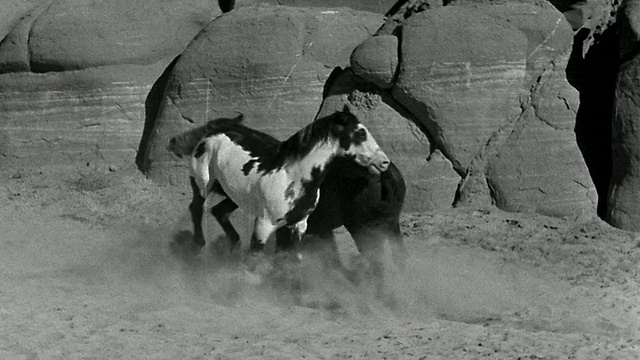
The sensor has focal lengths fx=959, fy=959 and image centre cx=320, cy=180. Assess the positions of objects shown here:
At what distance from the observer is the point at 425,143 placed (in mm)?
7340

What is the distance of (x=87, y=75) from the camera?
8555 millimetres

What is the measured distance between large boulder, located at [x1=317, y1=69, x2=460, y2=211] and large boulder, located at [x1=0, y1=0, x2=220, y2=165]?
2.11 m

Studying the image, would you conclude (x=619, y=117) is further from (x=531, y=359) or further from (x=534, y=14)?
(x=531, y=359)

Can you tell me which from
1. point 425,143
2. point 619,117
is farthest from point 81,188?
point 619,117

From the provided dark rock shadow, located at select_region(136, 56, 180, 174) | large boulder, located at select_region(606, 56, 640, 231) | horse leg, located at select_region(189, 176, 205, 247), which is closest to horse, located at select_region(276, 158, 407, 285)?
horse leg, located at select_region(189, 176, 205, 247)

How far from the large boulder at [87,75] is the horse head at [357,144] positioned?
3.56 m

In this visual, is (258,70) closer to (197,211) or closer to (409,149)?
(409,149)

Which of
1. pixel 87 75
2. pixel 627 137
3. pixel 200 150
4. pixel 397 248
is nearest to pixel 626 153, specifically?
pixel 627 137

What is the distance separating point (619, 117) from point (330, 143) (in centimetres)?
259

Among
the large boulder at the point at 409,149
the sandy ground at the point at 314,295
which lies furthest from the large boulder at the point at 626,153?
the large boulder at the point at 409,149

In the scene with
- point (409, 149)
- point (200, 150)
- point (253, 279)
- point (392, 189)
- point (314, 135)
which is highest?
point (314, 135)

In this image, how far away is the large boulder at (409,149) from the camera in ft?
23.9

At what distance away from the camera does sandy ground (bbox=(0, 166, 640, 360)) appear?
15.8ft

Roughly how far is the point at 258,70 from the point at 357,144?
2.64m
